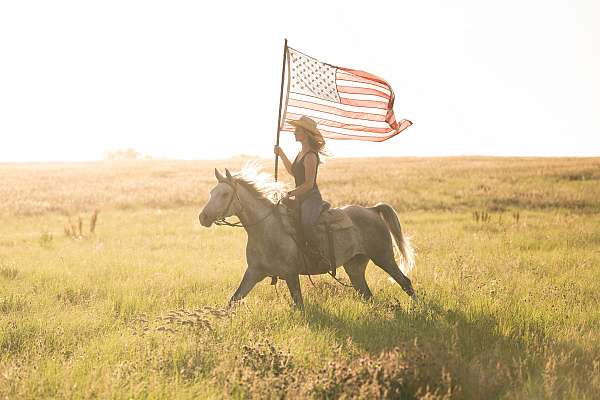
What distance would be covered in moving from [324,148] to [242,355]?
3380mm

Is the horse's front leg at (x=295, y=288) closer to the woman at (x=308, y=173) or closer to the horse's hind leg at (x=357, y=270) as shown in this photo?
the woman at (x=308, y=173)

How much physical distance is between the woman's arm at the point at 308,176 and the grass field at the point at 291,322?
1.71 metres

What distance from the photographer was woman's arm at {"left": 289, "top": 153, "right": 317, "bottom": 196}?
24.9 ft

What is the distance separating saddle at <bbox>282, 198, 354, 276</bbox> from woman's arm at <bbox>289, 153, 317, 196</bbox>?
1.08ft

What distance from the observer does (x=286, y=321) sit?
7.27 meters

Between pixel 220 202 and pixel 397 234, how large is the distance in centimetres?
337

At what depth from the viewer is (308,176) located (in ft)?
24.9

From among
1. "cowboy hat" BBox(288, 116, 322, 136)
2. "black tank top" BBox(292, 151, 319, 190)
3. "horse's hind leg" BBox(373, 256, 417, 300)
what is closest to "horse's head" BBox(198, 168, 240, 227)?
"black tank top" BBox(292, 151, 319, 190)

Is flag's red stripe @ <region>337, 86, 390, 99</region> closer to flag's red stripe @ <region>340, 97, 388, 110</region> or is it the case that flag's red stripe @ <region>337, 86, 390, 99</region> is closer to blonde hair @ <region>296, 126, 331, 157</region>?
flag's red stripe @ <region>340, 97, 388, 110</region>

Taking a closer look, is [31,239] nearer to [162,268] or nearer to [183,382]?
[162,268]

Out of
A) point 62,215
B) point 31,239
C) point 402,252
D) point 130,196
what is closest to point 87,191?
point 130,196

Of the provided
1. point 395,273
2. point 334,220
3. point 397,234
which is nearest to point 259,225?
point 334,220

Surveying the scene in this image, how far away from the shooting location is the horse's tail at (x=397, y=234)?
922 centimetres

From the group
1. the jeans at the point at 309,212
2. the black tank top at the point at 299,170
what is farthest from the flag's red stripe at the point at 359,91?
the jeans at the point at 309,212
